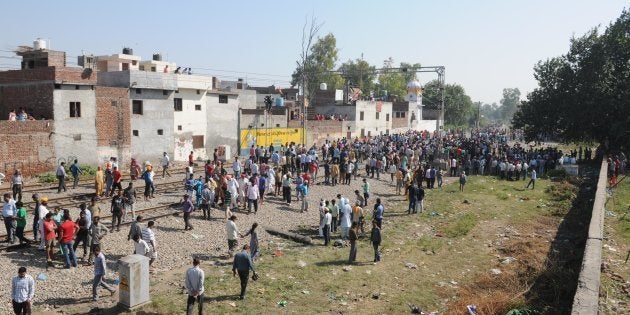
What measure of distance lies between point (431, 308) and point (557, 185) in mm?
20220

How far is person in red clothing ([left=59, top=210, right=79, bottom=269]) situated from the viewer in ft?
39.5

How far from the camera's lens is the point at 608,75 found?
37.0 m

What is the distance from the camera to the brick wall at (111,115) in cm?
2638

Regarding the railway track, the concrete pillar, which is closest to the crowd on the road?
the railway track

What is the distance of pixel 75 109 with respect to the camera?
2522 cm

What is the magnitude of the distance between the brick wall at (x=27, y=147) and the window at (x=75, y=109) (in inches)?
48.7

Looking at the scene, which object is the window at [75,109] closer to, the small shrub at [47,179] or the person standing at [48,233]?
the small shrub at [47,179]

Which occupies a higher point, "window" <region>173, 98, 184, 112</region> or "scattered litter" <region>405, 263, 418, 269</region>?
"window" <region>173, 98, 184, 112</region>

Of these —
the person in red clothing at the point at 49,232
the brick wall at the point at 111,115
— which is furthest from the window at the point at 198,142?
the person in red clothing at the point at 49,232

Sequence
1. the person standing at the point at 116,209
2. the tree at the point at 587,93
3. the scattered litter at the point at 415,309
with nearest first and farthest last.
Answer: the scattered litter at the point at 415,309
the person standing at the point at 116,209
the tree at the point at 587,93

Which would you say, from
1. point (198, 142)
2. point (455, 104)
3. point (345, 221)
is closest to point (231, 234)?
point (345, 221)

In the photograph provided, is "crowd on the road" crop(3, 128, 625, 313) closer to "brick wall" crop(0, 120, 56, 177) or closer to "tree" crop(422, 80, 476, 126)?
"brick wall" crop(0, 120, 56, 177)

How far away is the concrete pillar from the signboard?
24.4m

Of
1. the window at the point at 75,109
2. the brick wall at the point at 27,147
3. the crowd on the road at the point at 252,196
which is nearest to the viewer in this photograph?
the crowd on the road at the point at 252,196
